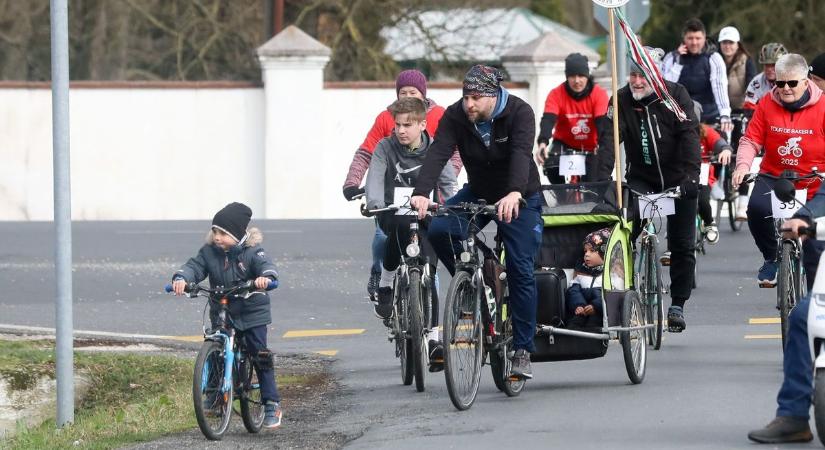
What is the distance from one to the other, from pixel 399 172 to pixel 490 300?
1.41 m

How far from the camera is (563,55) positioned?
26312 millimetres

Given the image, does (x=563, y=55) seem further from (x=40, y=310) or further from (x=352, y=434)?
(x=352, y=434)

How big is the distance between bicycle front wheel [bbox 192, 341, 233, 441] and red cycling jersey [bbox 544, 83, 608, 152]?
8280 mm

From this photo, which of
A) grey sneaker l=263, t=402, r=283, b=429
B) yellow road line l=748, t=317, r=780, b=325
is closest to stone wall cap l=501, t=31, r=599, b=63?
yellow road line l=748, t=317, r=780, b=325

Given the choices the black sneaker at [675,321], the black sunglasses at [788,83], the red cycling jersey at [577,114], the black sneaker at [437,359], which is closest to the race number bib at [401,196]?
the black sneaker at [437,359]

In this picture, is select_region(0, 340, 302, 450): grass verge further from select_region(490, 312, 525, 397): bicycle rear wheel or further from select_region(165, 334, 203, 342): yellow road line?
select_region(490, 312, 525, 397): bicycle rear wheel

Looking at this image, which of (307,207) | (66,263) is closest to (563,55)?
(307,207)

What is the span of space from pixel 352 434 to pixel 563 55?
58.6 feet

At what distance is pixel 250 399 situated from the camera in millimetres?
9227

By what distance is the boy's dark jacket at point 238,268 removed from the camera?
9125 mm

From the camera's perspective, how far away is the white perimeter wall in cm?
2605

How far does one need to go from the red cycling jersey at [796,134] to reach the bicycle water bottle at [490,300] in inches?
85.0

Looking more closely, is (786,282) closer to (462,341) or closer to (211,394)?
(462,341)

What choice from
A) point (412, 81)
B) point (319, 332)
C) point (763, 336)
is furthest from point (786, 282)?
point (319, 332)
